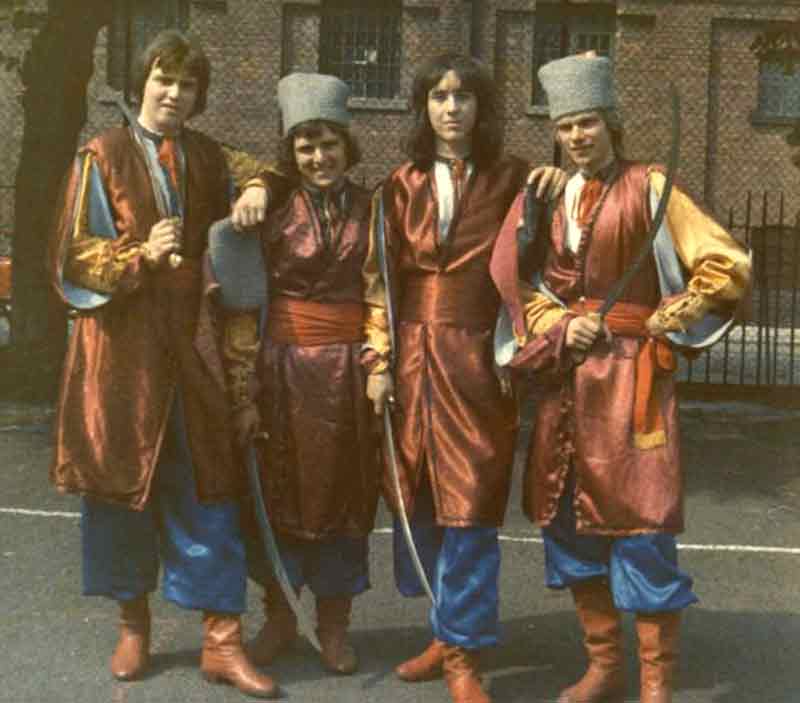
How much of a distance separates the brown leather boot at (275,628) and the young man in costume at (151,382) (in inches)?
9.5

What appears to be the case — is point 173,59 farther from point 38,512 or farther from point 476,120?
point 38,512

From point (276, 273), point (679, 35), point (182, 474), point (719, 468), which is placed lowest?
point (719, 468)

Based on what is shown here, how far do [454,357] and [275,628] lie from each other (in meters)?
1.23

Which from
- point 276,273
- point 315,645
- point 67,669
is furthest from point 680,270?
point 67,669

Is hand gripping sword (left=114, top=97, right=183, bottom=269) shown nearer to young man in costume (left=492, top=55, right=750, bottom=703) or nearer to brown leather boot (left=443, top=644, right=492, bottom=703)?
young man in costume (left=492, top=55, right=750, bottom=703)

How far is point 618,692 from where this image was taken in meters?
4.84

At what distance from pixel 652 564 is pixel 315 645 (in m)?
1.18

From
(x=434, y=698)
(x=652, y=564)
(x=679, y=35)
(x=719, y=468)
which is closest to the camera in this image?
(x=652, y=564)

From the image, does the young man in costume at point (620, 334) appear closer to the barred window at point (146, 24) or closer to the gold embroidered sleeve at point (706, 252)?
the gold embroidered sleeve at point (706, 252)

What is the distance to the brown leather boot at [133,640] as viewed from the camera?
16.3 feet

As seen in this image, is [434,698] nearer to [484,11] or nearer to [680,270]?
[680,270]

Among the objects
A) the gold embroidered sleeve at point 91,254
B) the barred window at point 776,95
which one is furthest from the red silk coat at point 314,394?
the barred window at point 776,95

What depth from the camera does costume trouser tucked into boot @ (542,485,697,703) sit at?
452cm

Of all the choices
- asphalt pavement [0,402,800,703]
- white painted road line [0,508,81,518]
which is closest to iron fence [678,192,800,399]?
asphalt pavement [0,402,800,703]
